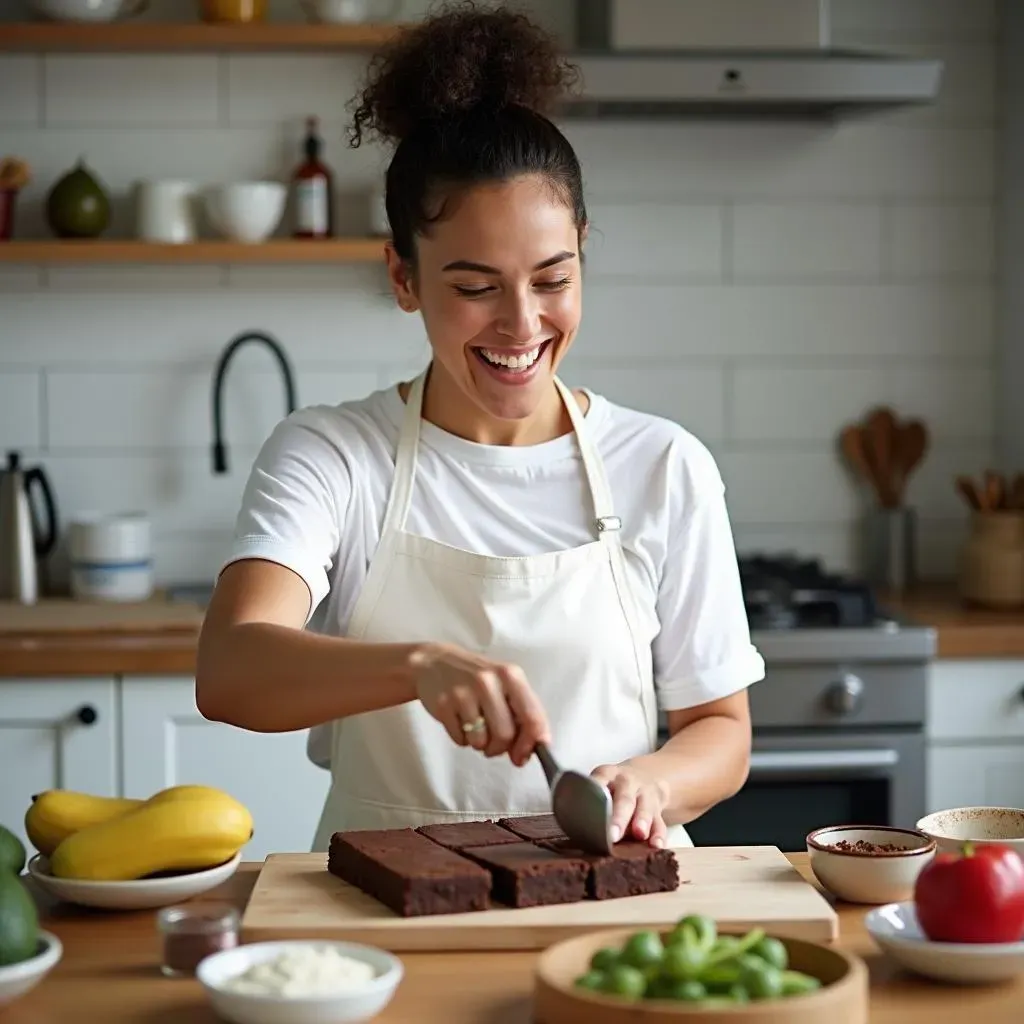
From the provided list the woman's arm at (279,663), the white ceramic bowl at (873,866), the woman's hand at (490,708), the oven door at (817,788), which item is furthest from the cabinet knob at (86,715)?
the white ceramic bowl at (873,866)

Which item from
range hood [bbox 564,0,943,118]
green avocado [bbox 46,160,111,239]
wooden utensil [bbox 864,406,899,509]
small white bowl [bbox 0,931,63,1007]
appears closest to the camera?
small white bowl [bbox 0,931,63,1007]

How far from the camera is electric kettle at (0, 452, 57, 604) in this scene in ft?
10.5

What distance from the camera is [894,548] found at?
135 inches

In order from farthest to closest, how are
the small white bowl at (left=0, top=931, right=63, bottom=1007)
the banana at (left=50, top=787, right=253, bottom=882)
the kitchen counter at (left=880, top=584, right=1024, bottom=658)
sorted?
the kitchen counter at (left=880, top=584, right=1024, bottom=658)
the banana at (left=50, top=787, right=253, bottom=882)
the small white bowl at (left=0, top=931, right=63, bottom=1007)

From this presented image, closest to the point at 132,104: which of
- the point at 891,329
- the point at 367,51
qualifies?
the point at 367,51

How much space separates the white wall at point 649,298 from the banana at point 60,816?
1879 mm

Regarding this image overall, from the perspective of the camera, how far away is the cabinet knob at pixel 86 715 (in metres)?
2.78

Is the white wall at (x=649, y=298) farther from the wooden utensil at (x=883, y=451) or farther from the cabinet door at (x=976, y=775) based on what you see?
the cabinet door at (x=976, y=775)

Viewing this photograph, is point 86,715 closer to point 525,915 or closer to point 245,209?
point 245,209

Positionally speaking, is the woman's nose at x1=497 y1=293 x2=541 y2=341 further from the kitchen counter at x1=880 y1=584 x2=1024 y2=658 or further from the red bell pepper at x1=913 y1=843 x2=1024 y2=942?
the kitchen counter at x1=880 y1=584 x2=1024 y2=658

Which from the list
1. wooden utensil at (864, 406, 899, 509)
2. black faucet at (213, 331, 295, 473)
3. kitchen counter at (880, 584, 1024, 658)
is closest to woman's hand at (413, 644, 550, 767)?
kitchen counter at (880, 584, 1024, 658)

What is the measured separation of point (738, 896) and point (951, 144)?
2422mm

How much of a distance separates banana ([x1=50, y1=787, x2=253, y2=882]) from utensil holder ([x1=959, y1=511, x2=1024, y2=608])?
2041 millimetres

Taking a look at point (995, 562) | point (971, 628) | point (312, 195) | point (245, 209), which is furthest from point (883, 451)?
Result: point (245, 209)
